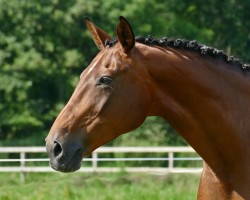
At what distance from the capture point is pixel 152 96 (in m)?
4.40

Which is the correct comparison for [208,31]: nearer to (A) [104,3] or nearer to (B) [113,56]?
(A) [104,3]

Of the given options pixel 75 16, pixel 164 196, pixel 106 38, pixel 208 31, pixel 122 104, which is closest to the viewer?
pixel 122 104

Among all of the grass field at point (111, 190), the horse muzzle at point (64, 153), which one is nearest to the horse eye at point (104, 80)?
the horse muzzle at point (64, 153)

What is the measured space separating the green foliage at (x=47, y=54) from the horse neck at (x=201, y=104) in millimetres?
19189

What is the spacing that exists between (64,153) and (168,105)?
641 mm

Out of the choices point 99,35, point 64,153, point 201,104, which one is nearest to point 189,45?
point 201,104

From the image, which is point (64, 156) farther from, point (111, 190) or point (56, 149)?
point (111, 190)

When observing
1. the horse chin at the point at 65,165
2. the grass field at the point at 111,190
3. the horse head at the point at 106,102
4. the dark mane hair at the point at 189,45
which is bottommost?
the grass field at the point at 111,190

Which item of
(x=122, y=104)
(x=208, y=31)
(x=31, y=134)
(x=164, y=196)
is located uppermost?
(x=122, y=104)

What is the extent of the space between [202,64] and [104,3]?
2014cm

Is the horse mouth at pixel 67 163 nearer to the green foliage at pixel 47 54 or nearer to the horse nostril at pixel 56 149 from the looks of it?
the horse nostril at pixel 56 149

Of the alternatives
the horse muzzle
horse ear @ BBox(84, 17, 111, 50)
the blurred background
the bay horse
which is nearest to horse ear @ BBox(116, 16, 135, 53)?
the bay horse

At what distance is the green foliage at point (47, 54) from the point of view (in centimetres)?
2370

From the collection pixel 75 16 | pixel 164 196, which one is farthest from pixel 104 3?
pixel 164 196
